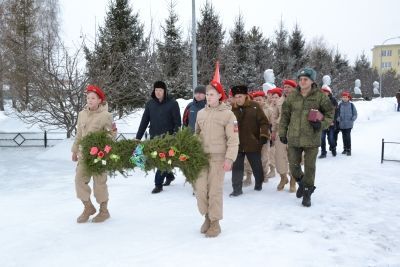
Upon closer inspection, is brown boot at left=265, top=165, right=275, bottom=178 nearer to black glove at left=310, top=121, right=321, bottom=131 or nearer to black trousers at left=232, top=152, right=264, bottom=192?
black trousers at left=232, top=152, right=264, bottom=192

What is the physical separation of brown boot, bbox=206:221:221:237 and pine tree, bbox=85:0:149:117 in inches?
374

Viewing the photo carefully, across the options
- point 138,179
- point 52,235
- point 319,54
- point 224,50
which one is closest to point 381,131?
point 224,50

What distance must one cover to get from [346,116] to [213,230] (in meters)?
7.71

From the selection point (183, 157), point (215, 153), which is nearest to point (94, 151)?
point (183, 157)

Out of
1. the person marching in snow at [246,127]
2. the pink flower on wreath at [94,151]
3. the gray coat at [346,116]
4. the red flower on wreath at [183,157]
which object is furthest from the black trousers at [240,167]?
the gray coat at [346,116]

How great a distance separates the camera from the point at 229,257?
14.1ft

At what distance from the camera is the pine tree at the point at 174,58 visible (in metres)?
23.4

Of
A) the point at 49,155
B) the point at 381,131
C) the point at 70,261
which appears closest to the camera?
the point at 70,261

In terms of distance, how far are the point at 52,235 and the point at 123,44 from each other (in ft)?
58.9

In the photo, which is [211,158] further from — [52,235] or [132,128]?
[132,128]

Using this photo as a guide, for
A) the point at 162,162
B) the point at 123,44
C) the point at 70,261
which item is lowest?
the point at 70,261

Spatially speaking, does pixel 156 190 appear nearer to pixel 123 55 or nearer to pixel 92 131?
pixel 92 131

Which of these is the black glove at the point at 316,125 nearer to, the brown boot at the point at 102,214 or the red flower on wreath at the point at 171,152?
the red flower on wreath at the point at 171,152

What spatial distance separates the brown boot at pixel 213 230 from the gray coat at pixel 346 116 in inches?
295
